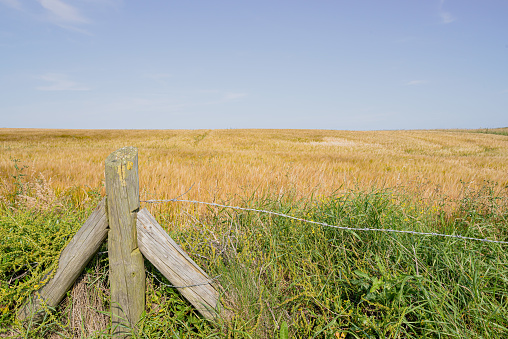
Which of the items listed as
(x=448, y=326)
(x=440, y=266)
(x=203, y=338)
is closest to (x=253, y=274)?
(x=203, y=338)

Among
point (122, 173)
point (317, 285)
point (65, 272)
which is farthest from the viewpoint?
point (317, 285)

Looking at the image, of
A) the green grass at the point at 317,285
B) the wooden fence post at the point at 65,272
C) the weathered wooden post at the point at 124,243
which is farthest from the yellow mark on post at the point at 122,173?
the green grass at the point at 317,285

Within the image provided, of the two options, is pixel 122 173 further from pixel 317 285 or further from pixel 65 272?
pixel 317 285

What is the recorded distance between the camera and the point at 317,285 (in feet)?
7.05

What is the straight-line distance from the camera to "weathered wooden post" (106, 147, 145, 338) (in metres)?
1.77

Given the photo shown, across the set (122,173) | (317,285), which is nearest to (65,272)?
(122,173)

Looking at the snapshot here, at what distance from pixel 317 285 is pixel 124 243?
1.52 metres

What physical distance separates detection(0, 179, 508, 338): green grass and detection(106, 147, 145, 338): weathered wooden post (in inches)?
4.6

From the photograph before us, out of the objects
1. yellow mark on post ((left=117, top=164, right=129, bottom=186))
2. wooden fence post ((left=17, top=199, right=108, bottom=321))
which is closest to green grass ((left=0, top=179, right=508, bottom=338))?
wooden fence post ((left=17, top=199, right=108, bottom=321))

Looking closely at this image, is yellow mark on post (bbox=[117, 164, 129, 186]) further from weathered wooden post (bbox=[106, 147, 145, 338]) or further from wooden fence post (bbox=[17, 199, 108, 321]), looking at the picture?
wooden fence post (bbox=[17, 199, 108, 321])

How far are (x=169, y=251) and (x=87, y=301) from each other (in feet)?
2.87

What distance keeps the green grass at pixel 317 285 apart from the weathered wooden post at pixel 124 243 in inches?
4.6

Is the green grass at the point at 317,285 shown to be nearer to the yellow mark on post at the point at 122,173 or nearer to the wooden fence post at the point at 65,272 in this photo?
the wooden fence post at the point at 65,272

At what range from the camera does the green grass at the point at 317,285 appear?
1.76 meters
